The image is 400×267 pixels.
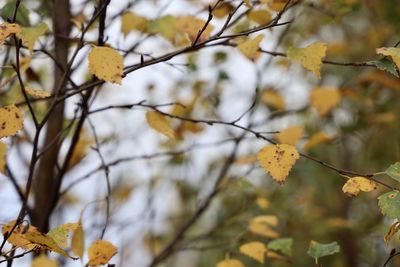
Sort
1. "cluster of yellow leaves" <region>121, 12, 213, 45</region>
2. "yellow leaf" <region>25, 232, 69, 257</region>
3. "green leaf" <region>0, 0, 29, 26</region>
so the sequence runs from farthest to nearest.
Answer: "cluster of yellow leaves" <region>121, 12, 213, 45</region>, "green leaf" <region>0, 0, 29, 26</region>, "yellow leaf" <region>25, 232, 69, 257</region>

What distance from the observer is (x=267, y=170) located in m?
0.83

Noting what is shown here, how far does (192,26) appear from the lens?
1061 mm

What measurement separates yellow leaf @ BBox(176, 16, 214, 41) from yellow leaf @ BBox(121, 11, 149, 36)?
0.09m

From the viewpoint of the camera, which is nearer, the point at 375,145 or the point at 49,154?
the point at 49,154

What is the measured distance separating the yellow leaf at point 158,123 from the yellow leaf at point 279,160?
0.22 metres

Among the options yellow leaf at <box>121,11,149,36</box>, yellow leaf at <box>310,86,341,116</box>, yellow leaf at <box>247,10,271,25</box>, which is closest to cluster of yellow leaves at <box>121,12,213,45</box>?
yellow leaf at <box>121,11,149,36</box>

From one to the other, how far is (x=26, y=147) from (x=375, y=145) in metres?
1.64

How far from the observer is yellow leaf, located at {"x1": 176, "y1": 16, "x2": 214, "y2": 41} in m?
1.04

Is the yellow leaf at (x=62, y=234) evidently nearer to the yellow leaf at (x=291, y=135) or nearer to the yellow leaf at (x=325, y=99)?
the yellow leaf at (x=291, y=135)

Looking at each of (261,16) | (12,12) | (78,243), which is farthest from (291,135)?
(12,12)

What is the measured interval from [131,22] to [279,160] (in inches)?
19.2

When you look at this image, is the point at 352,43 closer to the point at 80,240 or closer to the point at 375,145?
the point at 375,145

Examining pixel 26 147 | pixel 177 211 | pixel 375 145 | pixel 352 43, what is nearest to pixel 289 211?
pixel 375 145

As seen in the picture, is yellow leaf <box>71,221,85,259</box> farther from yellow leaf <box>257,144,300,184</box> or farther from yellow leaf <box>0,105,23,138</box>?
yellow leaf <box>257,144,300,184</box>
